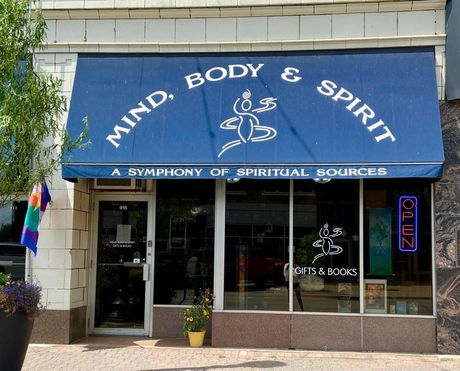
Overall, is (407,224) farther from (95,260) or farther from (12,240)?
(12,240)

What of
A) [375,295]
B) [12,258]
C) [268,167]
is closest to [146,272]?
[12,258]

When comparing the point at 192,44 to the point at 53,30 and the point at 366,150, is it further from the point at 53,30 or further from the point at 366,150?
the point at 366,150

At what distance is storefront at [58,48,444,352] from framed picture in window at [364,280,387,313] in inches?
0.7

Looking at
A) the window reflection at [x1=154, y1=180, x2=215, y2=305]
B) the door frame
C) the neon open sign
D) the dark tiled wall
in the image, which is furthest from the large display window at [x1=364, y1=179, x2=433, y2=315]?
the door frame

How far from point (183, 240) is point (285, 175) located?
233 centimetres

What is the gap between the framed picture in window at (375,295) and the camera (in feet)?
28.8

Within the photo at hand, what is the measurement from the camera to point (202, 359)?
8094 millimetres

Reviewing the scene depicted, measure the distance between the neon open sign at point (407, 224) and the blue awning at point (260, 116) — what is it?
975 millimetres

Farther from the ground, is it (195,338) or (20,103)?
(20,103)

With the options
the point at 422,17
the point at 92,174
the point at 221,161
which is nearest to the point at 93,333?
the point at 92,174

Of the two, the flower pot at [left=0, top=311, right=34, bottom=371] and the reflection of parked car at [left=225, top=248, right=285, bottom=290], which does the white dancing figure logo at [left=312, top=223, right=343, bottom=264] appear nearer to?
the reflection of parked car at [left=225, top=248, right=285, bottom=290]

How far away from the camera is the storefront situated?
27.5 feet

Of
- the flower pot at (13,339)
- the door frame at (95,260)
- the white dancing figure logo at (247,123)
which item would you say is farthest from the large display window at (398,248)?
the flower pot at (13,339)

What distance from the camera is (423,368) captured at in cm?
769
